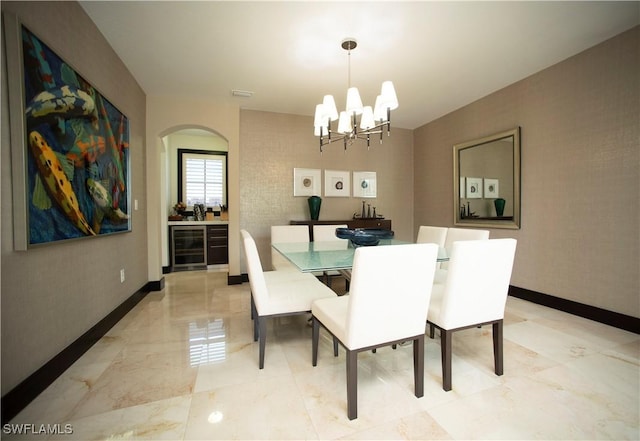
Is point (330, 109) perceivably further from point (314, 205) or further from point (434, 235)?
point (314, 205)

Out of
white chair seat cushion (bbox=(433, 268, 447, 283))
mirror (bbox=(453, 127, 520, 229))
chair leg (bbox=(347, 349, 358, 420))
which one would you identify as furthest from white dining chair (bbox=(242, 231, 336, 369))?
mirror (bbox=(453, 127, 520, 229))

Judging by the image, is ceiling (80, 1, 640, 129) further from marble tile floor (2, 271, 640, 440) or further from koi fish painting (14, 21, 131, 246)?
marble tile floor (2, 271, 640, 440)

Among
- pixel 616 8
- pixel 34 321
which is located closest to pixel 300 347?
pixel 34 321

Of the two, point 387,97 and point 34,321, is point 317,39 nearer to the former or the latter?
point 387,97

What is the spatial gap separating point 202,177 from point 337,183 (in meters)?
2.87

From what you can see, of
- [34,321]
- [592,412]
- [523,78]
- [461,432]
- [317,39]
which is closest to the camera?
[461,432]

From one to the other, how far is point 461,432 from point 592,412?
0.76 metres

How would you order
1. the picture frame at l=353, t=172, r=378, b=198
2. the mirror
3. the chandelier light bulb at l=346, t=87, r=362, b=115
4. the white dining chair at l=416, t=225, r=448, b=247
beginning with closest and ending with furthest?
1. the chandelier light bulb at l=346, t=87, r=362, b=115
2. the white dining chair at l=416, t=225, r=448, b=247
3. the mirror
4. the picture frame at l=353, t=172, r=378, b=198

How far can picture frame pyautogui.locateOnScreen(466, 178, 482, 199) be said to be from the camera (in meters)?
3.62

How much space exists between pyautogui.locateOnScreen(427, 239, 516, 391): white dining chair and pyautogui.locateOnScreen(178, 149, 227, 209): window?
489cm

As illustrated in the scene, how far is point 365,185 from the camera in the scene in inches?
180

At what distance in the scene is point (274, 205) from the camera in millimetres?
4074

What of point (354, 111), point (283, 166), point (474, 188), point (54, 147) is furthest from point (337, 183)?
point (54, 147)

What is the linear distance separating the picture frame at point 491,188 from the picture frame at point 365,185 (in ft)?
5.56
